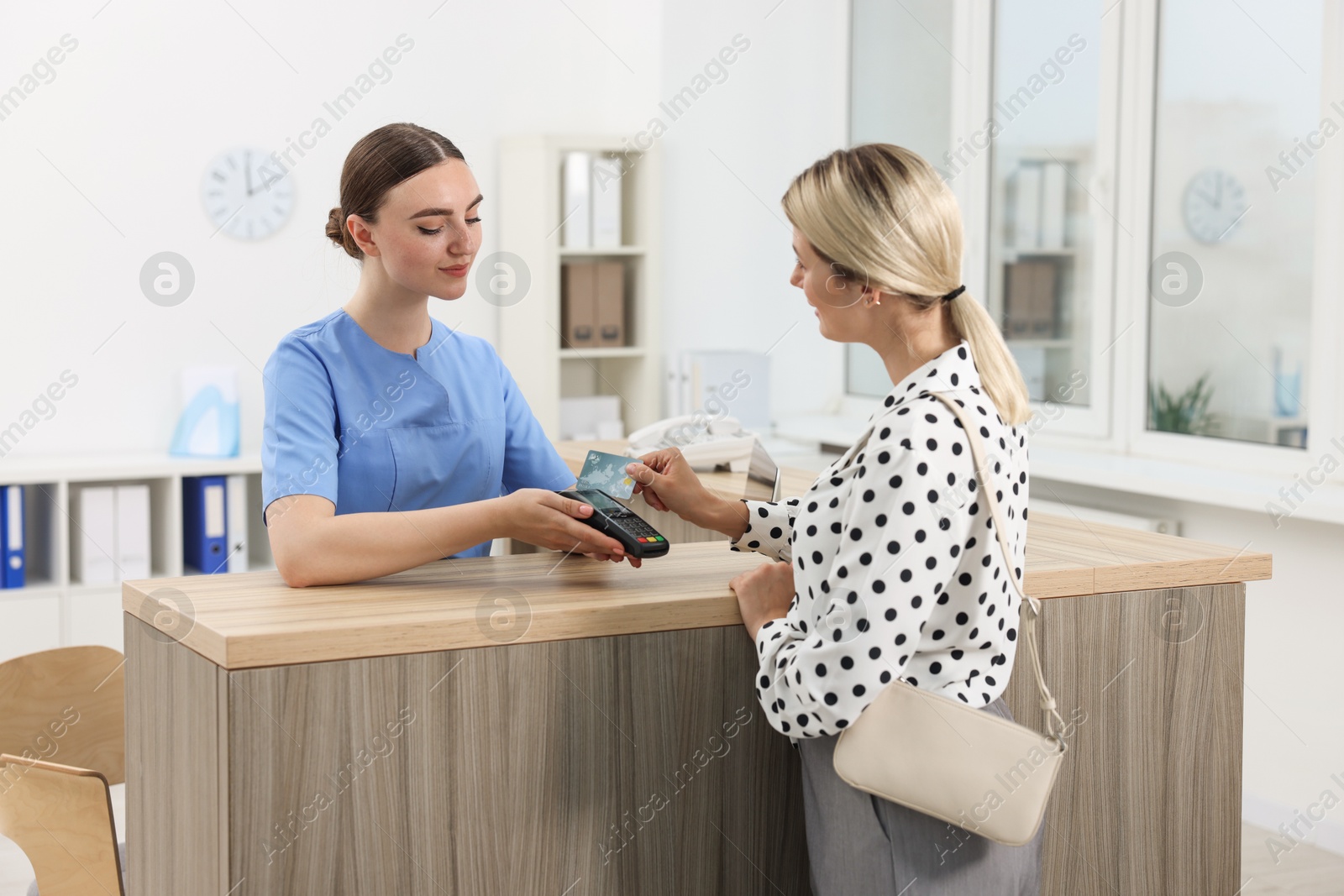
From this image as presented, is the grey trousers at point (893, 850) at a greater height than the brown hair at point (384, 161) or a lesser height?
lesser

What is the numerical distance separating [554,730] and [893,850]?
0.39 m

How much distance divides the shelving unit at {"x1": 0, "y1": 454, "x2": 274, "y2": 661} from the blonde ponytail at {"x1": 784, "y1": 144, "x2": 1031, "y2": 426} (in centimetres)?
306

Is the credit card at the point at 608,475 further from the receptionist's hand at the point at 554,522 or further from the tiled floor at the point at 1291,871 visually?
the tiled floor at the point at 1291,871

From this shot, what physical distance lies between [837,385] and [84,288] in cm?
282

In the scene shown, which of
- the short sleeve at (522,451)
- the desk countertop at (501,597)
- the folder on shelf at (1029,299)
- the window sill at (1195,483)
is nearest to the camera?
the desk countertop at (501,597)

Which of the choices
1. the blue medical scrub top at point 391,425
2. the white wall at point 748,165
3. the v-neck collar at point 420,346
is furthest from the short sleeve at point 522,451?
the white wall at point 748,165

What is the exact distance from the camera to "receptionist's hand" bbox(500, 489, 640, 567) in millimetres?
1461

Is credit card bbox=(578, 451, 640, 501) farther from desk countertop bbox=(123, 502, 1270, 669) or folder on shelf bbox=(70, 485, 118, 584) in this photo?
folder on shelf bbox=(70, 485, 118, 584)

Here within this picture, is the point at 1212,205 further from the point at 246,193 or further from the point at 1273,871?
the point at 246,193

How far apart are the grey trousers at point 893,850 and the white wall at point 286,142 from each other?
3028mm

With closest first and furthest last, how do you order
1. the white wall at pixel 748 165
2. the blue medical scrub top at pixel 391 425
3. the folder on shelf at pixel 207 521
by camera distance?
the blue medical scrub top at pixel 391 425
the folder on shelf at pixel 207 521
the white wall at pixel 748 165

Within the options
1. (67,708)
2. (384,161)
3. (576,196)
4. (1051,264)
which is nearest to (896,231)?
(384,161)

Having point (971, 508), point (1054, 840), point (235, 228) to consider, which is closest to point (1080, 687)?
point (1054, 840)

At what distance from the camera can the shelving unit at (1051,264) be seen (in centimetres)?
396
